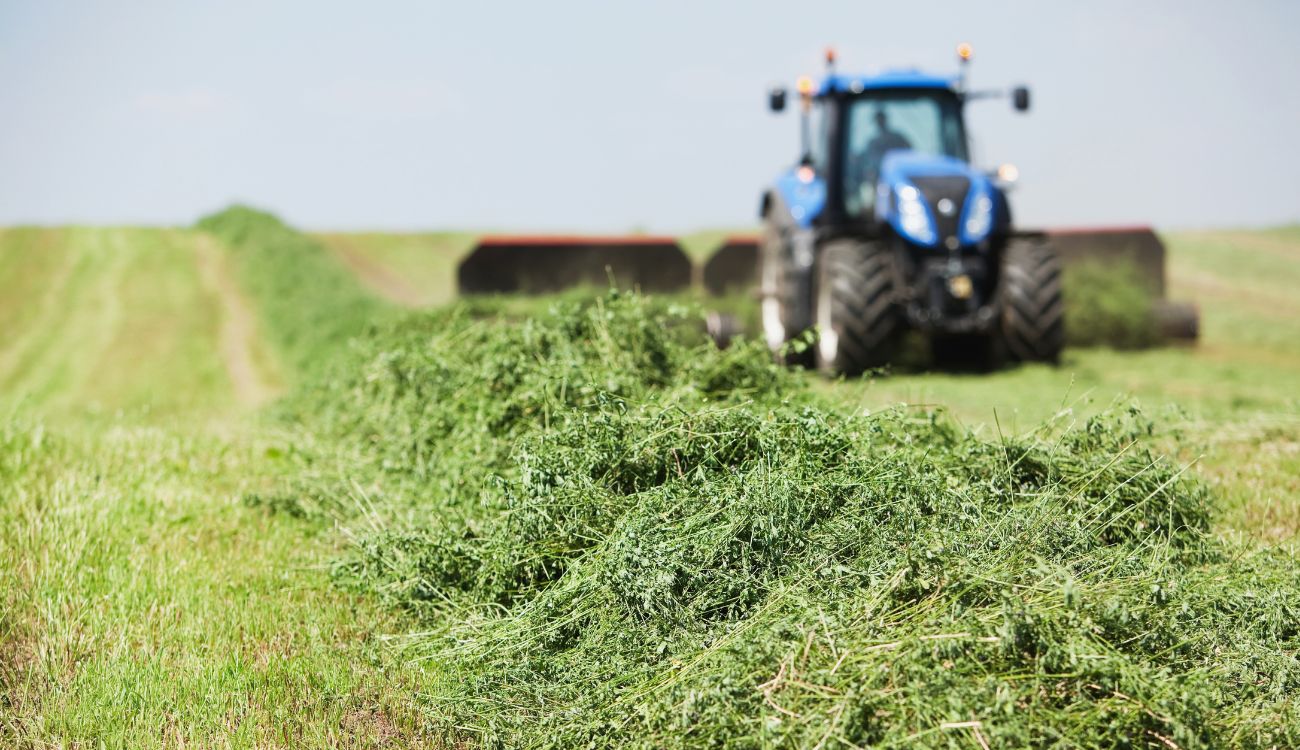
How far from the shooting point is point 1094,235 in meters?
15.0

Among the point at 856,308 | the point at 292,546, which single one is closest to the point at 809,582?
the point at 292,546

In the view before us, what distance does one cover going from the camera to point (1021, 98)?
10.7m

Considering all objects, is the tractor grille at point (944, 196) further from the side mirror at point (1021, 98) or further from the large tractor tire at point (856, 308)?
the side mirror at point (1021, 98)

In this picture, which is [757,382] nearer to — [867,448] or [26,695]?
[867,448]

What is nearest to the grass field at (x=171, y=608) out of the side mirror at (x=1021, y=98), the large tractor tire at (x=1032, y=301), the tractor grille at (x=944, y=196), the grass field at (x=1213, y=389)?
the grass field at (x=1213, y=389)

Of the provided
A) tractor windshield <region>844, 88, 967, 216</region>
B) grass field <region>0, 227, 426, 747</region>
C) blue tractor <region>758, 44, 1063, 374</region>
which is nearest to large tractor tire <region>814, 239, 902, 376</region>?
blue tractor <region>758, 44, 1063, 374</region>

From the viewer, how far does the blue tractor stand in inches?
389

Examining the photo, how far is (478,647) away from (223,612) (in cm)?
111

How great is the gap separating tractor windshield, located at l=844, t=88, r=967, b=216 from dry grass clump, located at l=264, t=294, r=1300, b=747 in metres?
6.30

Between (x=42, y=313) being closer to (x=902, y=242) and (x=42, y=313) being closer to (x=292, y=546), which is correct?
(x=902, y=242)

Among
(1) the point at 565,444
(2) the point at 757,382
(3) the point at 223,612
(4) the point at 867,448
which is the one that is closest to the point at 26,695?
(3) the point at 223,612

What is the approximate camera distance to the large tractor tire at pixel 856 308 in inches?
381

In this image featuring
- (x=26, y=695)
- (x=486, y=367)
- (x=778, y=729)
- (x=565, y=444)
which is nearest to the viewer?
(x=778, y=729)

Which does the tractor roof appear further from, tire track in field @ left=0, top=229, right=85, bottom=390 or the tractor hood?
tire track in field @ left=0, top=229, right=85, bottom=390
